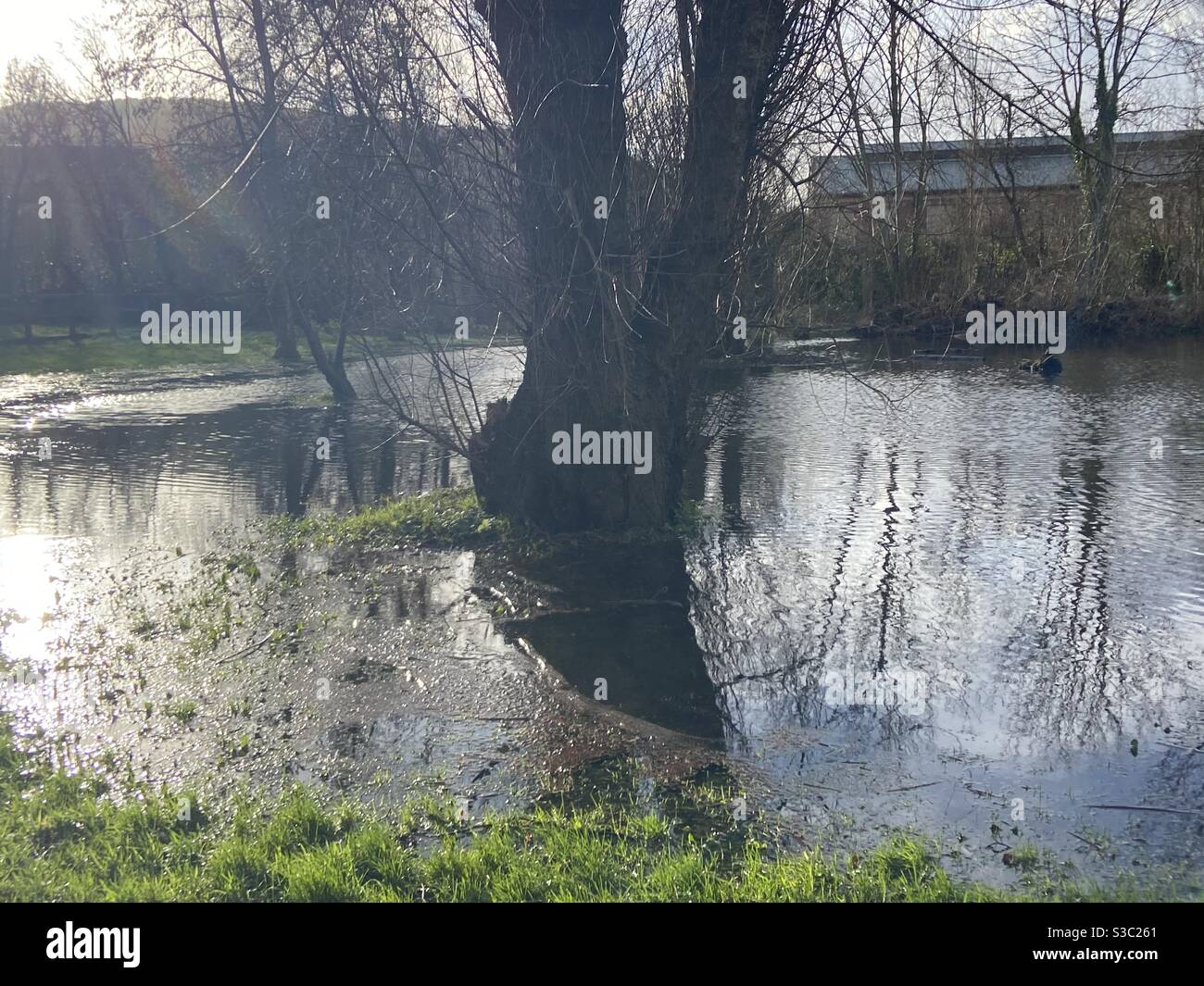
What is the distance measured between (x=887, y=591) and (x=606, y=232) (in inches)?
144

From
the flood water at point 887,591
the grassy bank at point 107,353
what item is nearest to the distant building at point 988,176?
the flood water at point 887,591

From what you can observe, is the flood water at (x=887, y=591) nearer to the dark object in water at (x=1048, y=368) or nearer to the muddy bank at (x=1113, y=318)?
the dark object in water at (x=1048, y=368)

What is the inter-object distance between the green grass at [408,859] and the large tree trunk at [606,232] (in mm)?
4836

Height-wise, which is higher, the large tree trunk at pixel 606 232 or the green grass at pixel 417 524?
the large tree trunk at pixel 606 232

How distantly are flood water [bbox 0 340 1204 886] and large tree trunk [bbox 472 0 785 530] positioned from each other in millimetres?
1267

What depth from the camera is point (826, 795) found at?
5.14 m

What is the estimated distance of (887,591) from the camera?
8.59 metres

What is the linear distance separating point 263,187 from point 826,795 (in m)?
18.4

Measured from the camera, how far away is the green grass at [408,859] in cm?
412

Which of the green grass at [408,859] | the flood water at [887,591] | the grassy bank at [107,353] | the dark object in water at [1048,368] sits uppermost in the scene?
the grassy bank at [107,353]

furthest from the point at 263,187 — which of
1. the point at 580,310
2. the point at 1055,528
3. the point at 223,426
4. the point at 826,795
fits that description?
the point at 826,795

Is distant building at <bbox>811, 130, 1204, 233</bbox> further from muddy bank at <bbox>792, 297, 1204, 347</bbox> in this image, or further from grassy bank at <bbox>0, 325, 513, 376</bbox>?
grassy bank at <bbox>0, 325, 513, 376</bbox>
